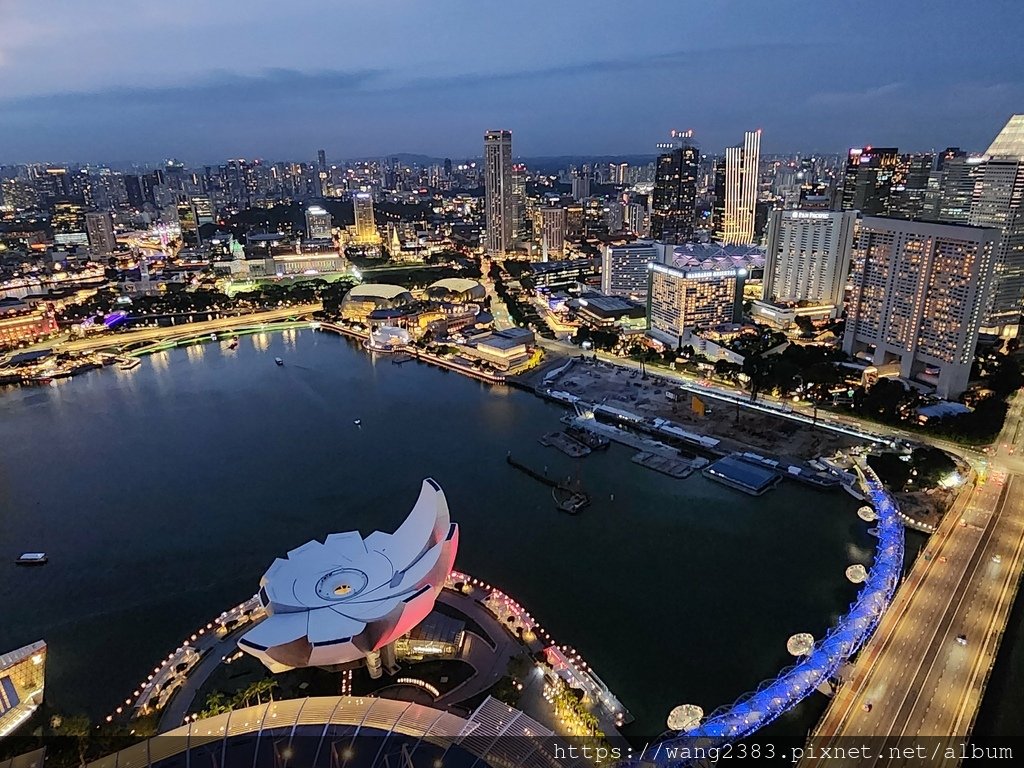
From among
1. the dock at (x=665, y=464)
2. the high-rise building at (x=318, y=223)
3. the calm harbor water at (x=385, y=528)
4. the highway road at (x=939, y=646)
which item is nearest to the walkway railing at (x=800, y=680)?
the highway road at (x=939, y=646)

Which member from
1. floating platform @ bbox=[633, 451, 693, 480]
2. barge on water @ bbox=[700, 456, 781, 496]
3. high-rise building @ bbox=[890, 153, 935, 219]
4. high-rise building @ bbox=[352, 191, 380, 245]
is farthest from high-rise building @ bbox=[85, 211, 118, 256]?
high-rise building @ bbox=[890, 153, 935, 219]

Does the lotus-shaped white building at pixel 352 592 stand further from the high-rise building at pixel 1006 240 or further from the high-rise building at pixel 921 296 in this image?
the high-rise building at pixel 1006 240

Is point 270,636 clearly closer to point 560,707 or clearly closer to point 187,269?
point 560,707

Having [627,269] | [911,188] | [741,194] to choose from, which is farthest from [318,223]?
[911,188]

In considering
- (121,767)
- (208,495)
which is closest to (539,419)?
(208,495)

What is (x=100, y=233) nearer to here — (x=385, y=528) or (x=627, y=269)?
(x=627, y=269)

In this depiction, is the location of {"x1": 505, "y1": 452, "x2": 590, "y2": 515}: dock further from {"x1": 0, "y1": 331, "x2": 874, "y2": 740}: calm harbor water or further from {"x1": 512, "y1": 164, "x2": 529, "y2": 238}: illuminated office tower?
{"x1": 512, "y1": 164, "x2": 529, "y2": 238}: illuminated office tower
